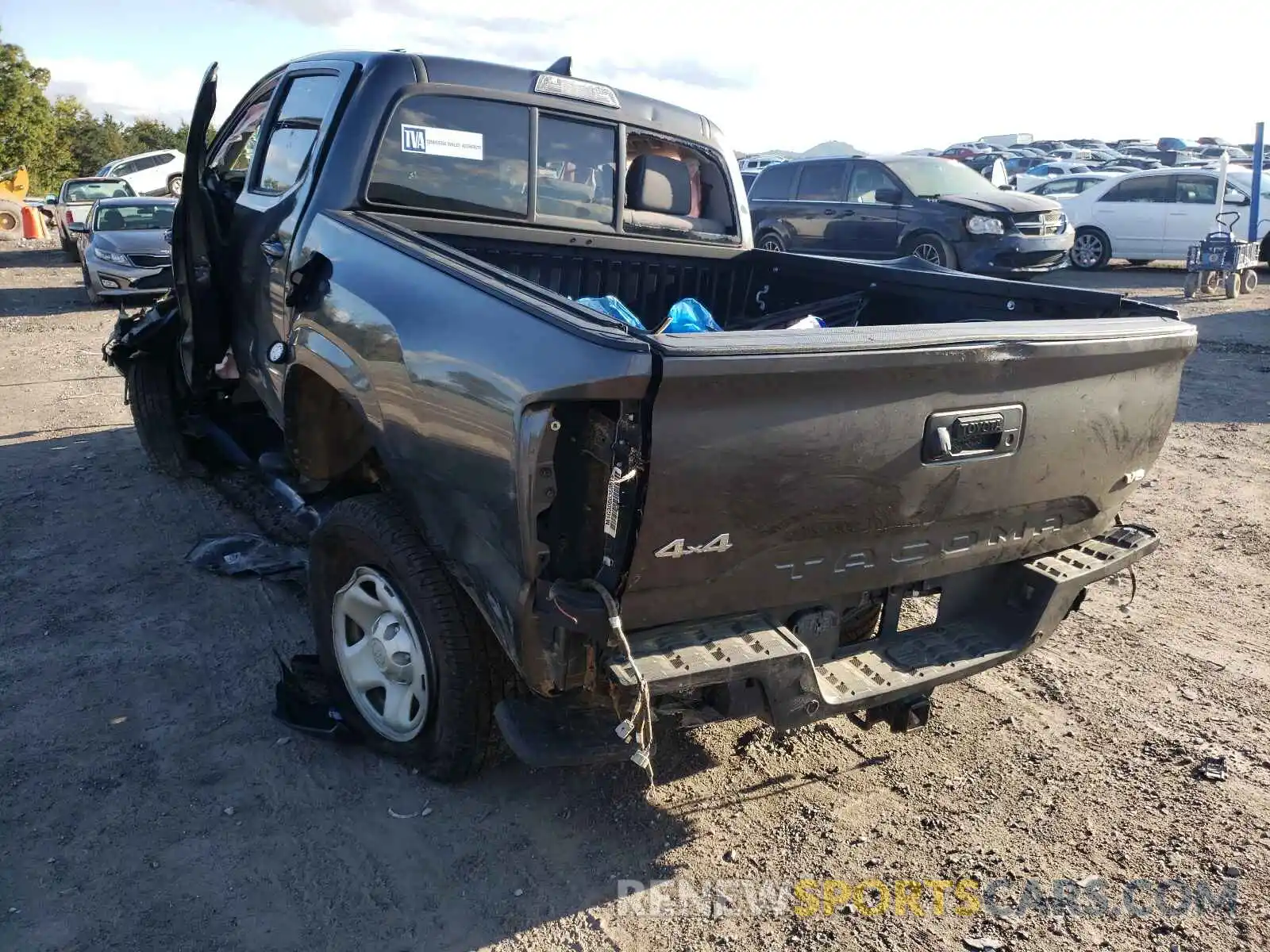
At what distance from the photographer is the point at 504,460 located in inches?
96.7

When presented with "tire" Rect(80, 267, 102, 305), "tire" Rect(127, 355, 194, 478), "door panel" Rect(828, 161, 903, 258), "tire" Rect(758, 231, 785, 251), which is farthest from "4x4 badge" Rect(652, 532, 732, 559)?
"tire" Rect(80, 267, 102, 305)

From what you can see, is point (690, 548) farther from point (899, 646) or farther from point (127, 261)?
point (127, 261)

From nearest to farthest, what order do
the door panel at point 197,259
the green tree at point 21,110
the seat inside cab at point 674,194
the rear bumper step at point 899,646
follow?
the rear bumper step at point 899,646, the door panel at point 197,259, the seat inside cab at point 674,194, the green tree at point 21,110

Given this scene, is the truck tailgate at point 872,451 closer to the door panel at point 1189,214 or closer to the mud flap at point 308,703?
the mud flap at point 308,703

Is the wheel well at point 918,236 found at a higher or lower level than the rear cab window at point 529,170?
lower

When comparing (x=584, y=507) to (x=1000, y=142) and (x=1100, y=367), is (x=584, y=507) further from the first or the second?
(x=1000, y=142)

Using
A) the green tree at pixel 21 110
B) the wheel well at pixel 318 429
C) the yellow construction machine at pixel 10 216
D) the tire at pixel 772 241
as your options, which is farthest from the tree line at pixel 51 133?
the wheel well at pixel 318 429

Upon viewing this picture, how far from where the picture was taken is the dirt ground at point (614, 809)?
8.73 ft

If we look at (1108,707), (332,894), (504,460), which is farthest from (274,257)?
(1108,707)

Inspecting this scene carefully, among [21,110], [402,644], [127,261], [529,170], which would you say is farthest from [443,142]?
[21,110]

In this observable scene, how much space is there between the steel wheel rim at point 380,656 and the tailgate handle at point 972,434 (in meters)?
1.56

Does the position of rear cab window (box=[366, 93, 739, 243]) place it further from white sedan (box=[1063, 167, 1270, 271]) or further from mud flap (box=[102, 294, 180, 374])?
white sedan (box=[1063, 167, 1270, 271])

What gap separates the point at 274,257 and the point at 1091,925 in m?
3.63

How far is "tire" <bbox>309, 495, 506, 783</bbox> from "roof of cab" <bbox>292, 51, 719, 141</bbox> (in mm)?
1897
